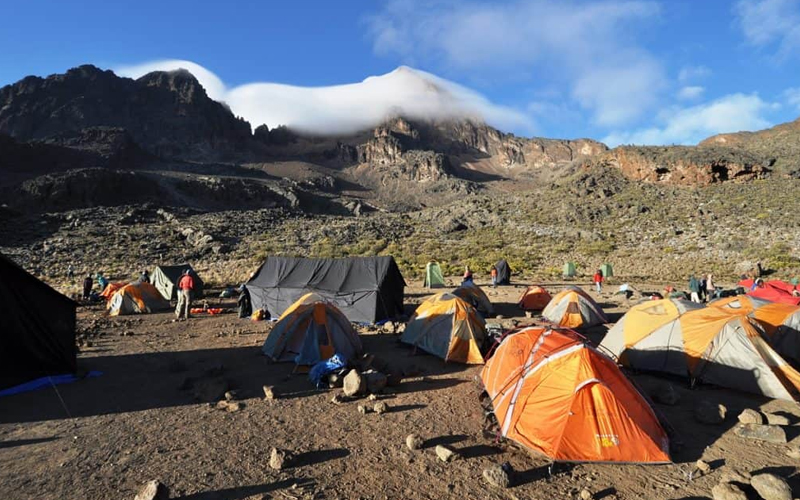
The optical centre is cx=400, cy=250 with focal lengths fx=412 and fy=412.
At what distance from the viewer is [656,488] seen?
4.90 meters

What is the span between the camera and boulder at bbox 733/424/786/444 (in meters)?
5.96

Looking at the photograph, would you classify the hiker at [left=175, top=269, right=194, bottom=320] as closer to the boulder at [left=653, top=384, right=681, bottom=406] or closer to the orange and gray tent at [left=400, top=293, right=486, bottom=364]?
the orange and gray tent at [left=400, top=293, right=486, bottom=364]

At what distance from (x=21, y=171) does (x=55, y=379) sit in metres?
103

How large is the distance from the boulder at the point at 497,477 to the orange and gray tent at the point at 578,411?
0.73 meters

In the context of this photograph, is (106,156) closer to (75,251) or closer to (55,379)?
(75,251)

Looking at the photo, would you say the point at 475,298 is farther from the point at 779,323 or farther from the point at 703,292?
the point at 703,292

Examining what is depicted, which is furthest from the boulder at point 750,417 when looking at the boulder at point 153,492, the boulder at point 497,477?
the boulder at point 153,492

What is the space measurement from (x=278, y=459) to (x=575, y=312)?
10620 millimetres

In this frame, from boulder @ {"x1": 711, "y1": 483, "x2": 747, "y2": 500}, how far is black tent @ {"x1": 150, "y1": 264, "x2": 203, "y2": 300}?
62.8 ft

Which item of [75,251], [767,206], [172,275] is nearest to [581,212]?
[767,206]

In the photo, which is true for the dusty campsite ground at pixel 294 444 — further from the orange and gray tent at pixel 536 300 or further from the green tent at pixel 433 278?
the green tent at pixel 433 278

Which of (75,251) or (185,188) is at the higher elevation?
(185,188)

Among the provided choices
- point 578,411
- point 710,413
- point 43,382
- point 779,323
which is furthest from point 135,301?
point 779,323

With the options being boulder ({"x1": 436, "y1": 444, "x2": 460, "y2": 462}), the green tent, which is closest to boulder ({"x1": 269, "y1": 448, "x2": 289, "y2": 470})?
boulder ({"x1": 436, "y1": 444, "x2": 460, "y2": 462})
